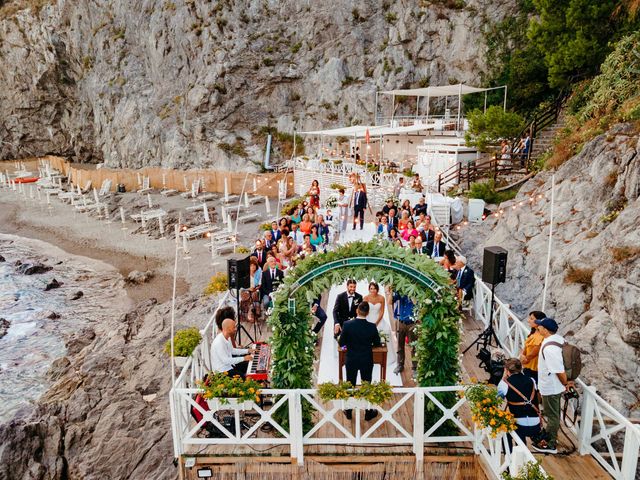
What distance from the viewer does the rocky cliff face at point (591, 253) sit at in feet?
30.9

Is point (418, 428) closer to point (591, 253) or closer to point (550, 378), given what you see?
point (550, 378)

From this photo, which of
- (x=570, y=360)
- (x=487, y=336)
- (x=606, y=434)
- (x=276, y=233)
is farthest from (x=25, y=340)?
(x=606, y=434)

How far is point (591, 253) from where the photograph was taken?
39.6 ft

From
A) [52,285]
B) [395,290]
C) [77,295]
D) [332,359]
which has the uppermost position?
[395,290]

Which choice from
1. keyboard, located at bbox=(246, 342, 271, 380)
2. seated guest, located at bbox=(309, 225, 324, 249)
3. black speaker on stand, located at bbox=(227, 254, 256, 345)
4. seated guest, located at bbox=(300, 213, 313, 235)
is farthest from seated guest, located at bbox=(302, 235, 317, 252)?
keyboard, located at bbox=(246, 342, 271, 380)

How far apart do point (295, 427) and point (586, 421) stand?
4.23 m

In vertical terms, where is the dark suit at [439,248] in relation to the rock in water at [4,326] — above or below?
above

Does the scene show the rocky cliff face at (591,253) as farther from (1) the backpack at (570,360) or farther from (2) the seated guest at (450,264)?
(1) the backpack at (570,360)

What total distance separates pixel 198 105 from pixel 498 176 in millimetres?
35469

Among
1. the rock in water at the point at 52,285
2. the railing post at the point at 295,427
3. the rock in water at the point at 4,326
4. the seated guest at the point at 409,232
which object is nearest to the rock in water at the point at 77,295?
the rock in water at the point at 52,285

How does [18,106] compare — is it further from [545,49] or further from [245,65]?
[545,49]

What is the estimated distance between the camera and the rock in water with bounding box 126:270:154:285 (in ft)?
71.5

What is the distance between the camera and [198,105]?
48.2 meters

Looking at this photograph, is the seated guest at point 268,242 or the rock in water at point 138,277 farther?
the rock in water at point 138,277
